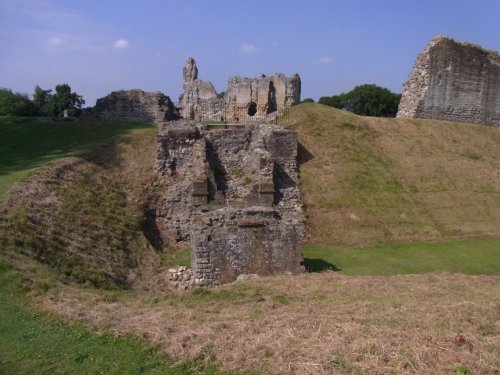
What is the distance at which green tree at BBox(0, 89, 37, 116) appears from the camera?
51.4 meters

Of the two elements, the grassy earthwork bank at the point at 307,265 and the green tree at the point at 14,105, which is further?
the green tree at the point at 14,105

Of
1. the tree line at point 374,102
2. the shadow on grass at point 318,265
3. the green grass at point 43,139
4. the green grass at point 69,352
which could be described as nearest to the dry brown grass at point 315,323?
the green grass at point 69,352

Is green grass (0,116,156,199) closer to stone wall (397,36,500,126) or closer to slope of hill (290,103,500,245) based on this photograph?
slope of hill (290,103,500,245)

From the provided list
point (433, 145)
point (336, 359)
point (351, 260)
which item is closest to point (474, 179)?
point (433, 145)

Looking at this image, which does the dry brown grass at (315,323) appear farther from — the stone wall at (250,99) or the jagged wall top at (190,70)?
the jagged wall top at (190,70)

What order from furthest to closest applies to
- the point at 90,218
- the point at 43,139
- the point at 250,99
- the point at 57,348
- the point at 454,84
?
1. the point at 250,99
2. the point at 454,84
3. the point at 43,139
4. the point at 90,218
5. the point at 57,348

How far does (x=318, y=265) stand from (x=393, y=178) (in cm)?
841

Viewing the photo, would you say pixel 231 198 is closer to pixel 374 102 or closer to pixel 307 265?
pixel 307 265

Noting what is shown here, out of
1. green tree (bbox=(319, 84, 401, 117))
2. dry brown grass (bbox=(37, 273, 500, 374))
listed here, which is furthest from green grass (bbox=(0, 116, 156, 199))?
green tree (bbox=(319, 84, 401, 117))

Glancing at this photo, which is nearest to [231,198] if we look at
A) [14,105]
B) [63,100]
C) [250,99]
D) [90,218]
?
[90,218]

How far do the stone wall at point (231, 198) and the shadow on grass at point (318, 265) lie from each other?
1496mm

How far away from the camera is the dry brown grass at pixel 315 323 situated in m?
6.53

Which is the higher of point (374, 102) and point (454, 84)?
point (374, 102)

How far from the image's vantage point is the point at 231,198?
1977 cm
